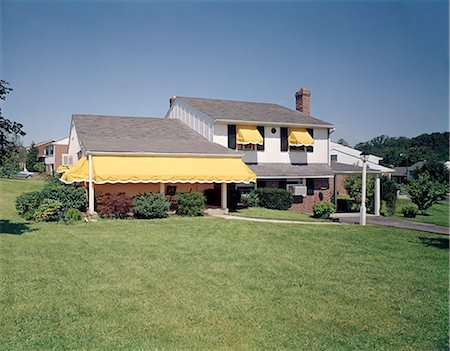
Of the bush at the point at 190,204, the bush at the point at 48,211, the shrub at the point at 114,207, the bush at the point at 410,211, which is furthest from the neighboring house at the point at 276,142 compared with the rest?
the bush at the point at 48,211

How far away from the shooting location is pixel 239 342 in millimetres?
6672

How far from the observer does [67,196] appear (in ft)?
72.2

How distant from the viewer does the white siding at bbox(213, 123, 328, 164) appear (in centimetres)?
3136

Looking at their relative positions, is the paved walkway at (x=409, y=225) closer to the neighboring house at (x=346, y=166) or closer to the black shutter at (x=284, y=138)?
the neighboring house at (x=346, y=166)

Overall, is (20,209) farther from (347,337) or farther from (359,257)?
(347,337)

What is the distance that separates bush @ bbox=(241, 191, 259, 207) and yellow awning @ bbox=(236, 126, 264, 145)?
4025mm

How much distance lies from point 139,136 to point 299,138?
12462 millimetres

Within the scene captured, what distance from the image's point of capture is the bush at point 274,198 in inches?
1194

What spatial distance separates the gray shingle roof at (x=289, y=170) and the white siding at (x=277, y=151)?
1.32 feet

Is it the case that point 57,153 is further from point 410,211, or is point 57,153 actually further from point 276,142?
point 410,211

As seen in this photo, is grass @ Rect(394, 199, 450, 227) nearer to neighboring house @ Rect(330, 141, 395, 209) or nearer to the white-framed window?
neighboring house @ Rect(330, 141, 395, 209)

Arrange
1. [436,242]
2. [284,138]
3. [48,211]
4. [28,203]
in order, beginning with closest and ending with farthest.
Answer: [436,242], [48,211], [28,203], [284,138]

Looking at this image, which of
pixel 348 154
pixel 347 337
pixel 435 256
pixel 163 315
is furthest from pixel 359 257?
pixel 348 154

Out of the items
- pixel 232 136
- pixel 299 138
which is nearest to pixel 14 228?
pixel 232 136
